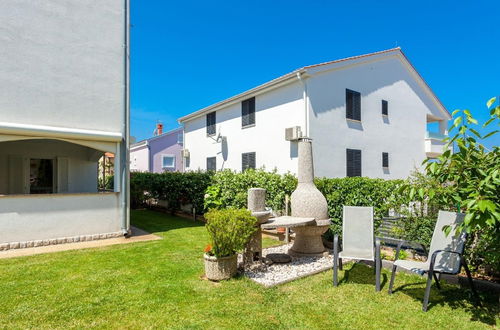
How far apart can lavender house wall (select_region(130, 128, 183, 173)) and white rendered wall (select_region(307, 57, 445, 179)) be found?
58.9 feet

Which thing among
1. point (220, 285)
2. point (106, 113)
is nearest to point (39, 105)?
point (106, 113)

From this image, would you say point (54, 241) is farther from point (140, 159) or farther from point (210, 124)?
point (140, 159)

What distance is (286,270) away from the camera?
246 inches

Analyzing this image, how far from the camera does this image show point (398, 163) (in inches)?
653

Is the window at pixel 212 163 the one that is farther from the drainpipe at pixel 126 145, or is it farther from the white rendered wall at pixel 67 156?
the drainpipe at pixel 126 145

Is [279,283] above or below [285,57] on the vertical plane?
below

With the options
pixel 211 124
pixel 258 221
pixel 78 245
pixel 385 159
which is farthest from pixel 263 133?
pixel 78 245

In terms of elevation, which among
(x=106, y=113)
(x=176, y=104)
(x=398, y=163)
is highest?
(x=176, y=104)

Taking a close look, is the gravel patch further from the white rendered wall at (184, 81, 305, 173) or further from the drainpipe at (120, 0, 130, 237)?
the white rendered wall at (184, 81, 305, 173)

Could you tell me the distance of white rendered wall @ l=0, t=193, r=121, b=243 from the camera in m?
7.92

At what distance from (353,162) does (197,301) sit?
38.0ft

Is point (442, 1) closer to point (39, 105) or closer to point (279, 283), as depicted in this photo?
point (279, 283)

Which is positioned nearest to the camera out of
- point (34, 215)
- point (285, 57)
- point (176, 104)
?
point (34, 215)

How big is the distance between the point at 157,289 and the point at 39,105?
6726 millimetres
